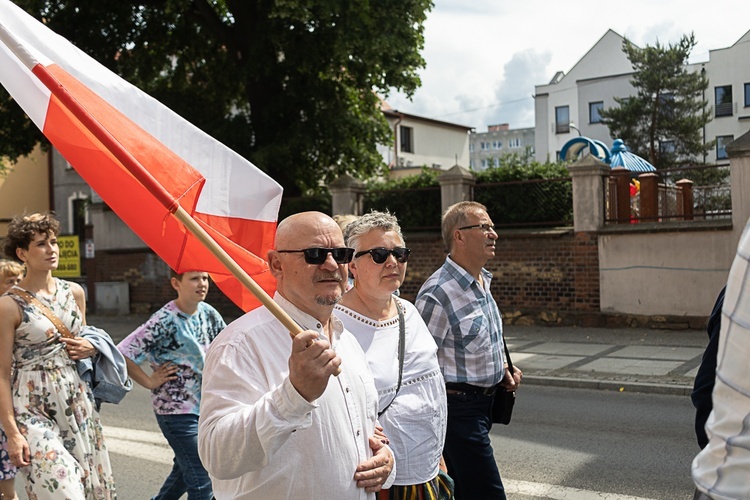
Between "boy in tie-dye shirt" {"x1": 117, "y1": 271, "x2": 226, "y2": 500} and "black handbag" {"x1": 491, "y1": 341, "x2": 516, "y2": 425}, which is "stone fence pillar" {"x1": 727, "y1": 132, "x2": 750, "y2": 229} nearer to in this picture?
"black handbag" {"x1": 491, "y1": 341, "x2": 516, "y2": 425}

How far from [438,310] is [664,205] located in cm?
1252

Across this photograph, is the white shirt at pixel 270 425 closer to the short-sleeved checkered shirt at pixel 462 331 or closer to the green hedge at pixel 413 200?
the short-sleeved checkered shirt at pixel 462 331

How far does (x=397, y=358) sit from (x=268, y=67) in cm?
1752

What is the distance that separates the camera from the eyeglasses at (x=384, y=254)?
4.04 m

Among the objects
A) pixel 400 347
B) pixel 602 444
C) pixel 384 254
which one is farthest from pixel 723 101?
pixel 400 347

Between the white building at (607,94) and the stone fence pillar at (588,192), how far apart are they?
32.1 m

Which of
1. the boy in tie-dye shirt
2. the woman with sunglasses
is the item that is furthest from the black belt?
the boy in tie-dye shirt

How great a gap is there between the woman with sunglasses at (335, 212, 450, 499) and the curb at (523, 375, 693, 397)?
7.28 metres

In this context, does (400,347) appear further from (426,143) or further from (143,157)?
(426,143)

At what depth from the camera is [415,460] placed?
12.1 ft

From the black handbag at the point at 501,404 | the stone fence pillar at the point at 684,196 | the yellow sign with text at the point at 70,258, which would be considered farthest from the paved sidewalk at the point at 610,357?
the yellow sign with text at the point at 70,258

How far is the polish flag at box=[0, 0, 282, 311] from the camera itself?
3.16 meters

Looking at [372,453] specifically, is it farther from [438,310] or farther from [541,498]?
[541,498]

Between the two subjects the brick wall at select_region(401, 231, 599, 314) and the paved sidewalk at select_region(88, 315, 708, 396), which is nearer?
the paved sidewalk at select_region(88, 315, 708, 396)
